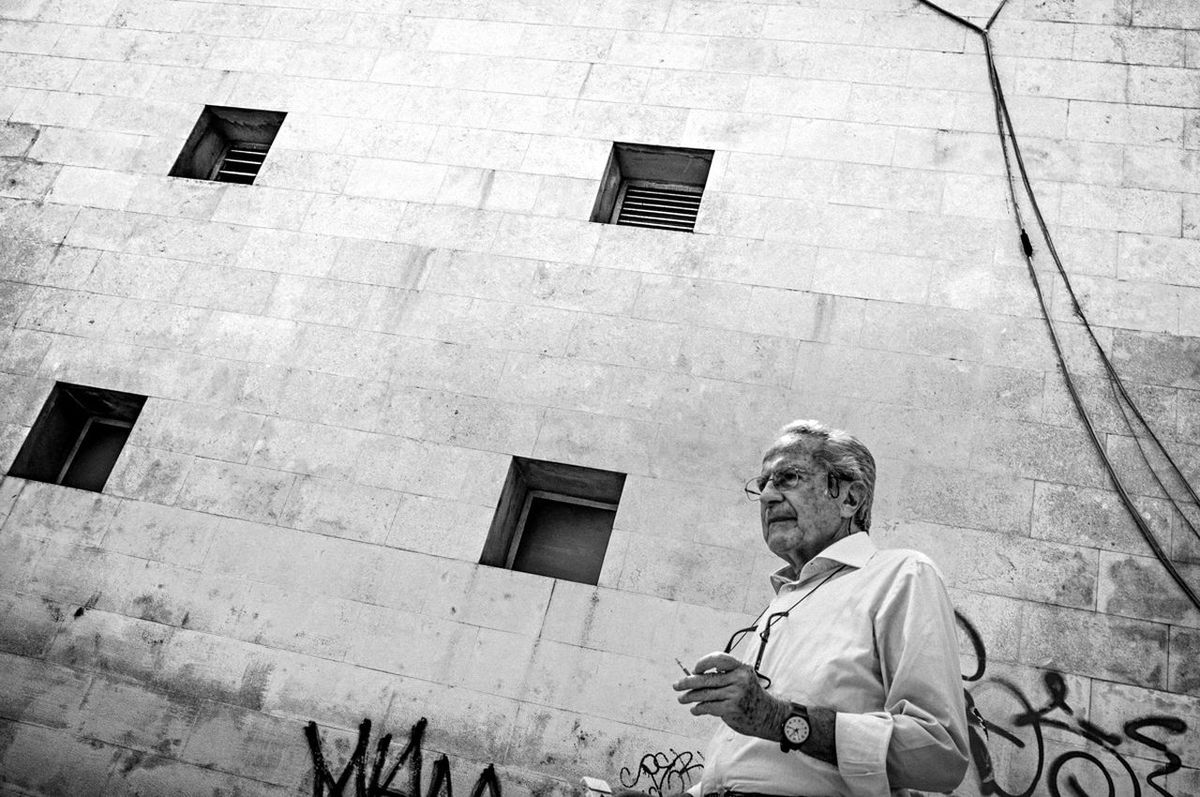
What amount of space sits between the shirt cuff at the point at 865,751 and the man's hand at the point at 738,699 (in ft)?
0.51

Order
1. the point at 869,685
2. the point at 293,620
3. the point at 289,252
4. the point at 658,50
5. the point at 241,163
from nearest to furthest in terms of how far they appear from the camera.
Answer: the point at 869,685
the point at 293,620
the point at 289,252
the point at 658,50
the point at 241,163

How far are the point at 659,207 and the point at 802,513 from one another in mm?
3921

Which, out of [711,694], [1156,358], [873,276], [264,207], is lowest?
[711,694]

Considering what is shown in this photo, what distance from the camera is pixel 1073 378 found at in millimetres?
5320

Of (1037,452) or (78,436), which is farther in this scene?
(78,436)

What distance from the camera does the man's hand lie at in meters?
2.37

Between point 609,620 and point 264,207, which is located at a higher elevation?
point 264,207

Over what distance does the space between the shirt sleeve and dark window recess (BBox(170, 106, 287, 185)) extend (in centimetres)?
627

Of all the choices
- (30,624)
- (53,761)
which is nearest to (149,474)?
(30,624)

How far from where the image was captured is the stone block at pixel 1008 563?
482 cm

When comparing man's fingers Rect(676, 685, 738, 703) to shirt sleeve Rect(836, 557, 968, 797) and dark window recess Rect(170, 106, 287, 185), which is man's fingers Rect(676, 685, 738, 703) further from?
dark window recess Rect(170, 106, 287, 185)

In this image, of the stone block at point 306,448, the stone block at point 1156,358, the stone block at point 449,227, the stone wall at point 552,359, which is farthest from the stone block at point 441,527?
the stone block at point 1156,358

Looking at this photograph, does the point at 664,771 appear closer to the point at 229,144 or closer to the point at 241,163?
the point at 241,163

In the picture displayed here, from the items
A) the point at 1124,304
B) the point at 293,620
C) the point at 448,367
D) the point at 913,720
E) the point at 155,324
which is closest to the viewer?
the point at 913,720
